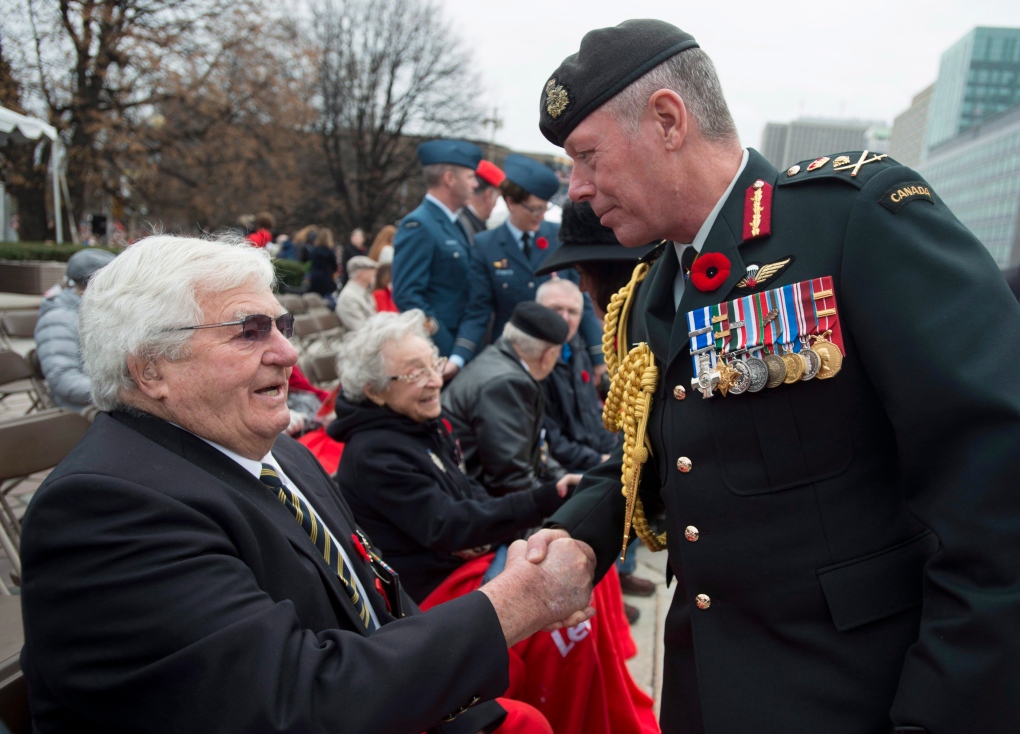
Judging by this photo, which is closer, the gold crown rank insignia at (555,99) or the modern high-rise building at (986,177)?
the gold crown rank insignia at (555,99)

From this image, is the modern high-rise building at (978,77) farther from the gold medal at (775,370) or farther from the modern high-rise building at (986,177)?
the gold medal at (775,370)

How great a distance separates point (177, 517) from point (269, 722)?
40cm

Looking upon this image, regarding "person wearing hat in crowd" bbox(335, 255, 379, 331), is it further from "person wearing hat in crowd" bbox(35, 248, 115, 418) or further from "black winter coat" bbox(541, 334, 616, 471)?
"black winter coat" bbox(541, 334, 616, 471)

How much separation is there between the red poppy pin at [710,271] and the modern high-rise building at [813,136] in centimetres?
11898

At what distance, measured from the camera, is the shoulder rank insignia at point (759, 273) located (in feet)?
4.28

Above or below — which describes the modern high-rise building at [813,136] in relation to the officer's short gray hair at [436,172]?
above

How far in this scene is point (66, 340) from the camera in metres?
4.47

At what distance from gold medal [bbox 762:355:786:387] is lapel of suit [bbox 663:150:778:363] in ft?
0.53

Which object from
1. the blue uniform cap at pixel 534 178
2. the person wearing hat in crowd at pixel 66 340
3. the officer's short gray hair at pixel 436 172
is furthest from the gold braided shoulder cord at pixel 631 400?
the person wearing hat in crowd at pixel 66 340

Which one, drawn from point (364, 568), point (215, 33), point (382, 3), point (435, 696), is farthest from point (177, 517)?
point (382, 3)

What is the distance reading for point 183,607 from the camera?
124cm

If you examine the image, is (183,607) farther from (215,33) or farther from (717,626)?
(215,33)

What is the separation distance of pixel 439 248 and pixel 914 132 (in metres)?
144

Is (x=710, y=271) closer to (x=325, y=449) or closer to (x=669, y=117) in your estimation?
(x=669, y=117)
